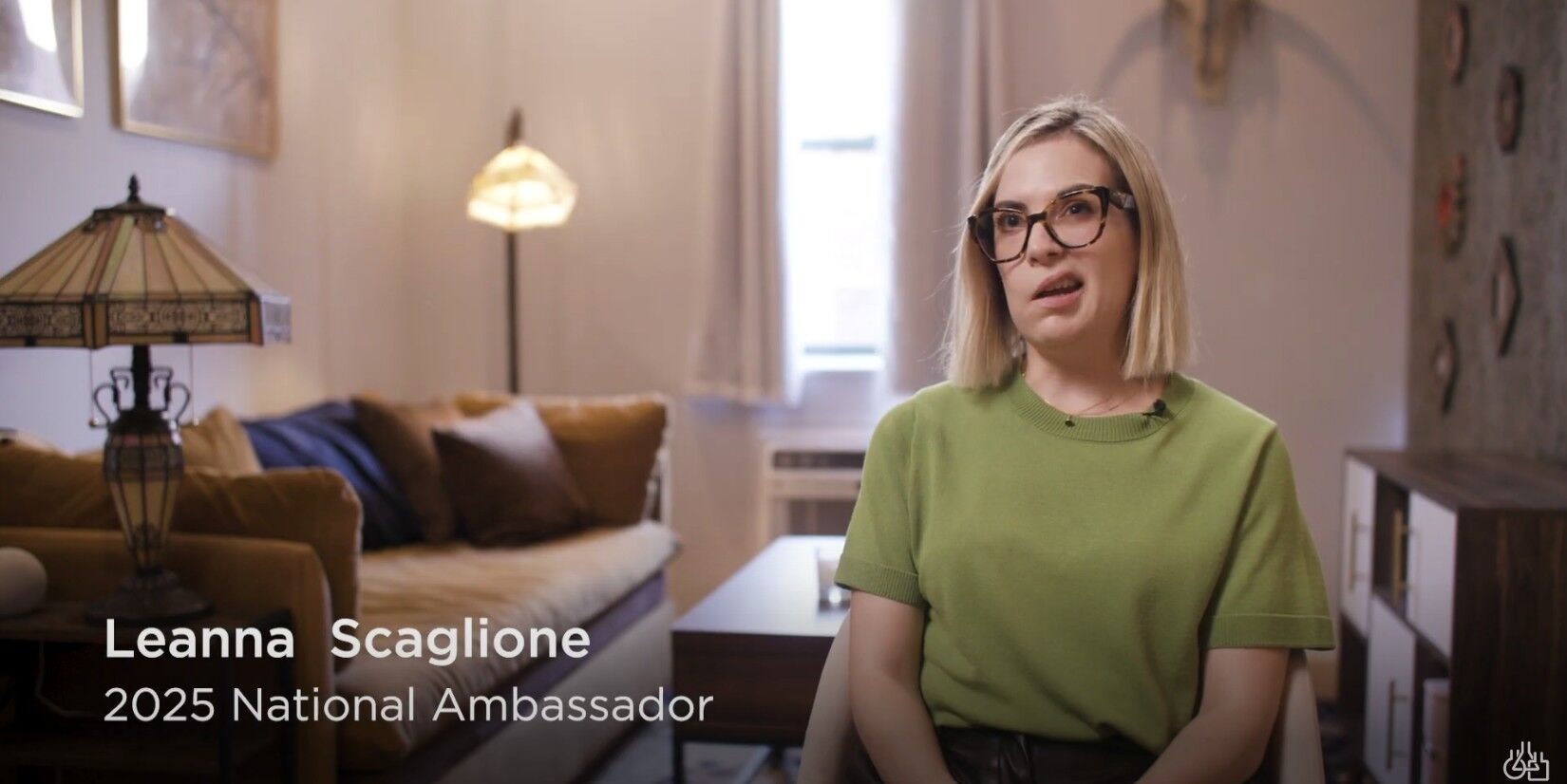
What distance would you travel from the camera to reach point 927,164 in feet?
12.5

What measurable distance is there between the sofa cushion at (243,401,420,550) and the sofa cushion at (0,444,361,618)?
0.77m

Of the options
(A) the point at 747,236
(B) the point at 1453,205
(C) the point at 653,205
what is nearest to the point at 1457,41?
(B) the point at 1453,205

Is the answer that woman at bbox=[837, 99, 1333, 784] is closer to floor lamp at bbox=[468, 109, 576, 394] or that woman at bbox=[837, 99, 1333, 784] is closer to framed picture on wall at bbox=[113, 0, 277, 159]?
framed picture on wall at bbox=[113, 0, 277, 159]

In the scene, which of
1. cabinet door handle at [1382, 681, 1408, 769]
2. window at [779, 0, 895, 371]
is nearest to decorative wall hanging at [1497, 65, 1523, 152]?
cabinet door handle at [1382, 681, 1408, 769]

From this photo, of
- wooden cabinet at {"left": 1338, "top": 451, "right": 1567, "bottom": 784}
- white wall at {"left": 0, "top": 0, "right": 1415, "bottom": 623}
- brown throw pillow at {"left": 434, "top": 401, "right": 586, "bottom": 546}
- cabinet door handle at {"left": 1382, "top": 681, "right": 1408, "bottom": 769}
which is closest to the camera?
wooden cabinet at {"left": 1338, "top": 451, "right": 1567, "bottom": 784}

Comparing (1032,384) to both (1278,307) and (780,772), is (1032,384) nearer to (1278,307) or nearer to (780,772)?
(780,772)

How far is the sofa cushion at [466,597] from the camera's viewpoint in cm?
197

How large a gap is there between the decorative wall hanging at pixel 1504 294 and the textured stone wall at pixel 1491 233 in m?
0.01

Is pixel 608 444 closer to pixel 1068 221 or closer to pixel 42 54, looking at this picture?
pixel 42 54

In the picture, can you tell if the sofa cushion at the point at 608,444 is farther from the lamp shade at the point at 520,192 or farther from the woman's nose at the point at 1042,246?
the woman's nose at the point at 1042,246

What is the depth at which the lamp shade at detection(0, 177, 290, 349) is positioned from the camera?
187 centimetres

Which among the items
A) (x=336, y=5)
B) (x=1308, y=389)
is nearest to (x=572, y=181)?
(x=336, y=5)

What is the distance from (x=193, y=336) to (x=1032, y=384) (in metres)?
1.33

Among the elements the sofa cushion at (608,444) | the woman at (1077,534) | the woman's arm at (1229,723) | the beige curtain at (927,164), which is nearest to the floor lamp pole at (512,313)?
the sofa cushion at (608,444)
